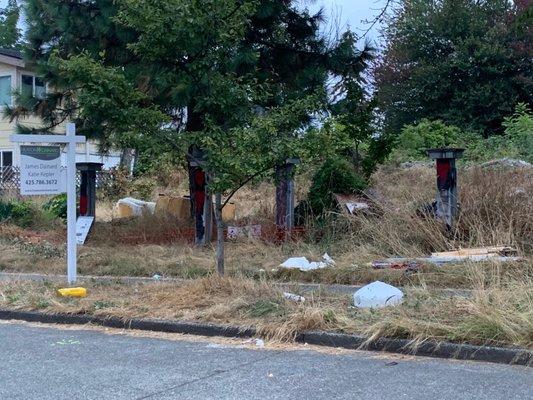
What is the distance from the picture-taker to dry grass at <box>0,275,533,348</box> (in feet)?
23.7

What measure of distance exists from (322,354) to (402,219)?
531 centimetres

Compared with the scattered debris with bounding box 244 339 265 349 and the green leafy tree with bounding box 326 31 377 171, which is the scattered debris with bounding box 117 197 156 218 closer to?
the green leafy tree with bounding box 326 31 377 171

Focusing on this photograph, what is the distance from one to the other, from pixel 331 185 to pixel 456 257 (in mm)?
3961

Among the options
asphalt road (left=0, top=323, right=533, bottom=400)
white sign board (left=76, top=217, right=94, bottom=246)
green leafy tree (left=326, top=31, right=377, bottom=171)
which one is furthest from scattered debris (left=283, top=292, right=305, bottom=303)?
white sign board (left=76, top=217, right=94, bottom=246)

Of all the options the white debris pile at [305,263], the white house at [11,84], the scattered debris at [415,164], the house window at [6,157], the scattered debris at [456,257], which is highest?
the white house at [11,84]

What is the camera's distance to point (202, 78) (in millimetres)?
10320

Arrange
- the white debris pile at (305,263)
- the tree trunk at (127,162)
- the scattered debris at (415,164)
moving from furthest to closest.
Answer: the tree trunk at (127,162), the scattered debris at (415,164), the white debris pile at (305,263)

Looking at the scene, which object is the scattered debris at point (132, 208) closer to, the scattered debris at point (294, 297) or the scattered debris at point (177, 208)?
the scattered debris at point (177, 208)

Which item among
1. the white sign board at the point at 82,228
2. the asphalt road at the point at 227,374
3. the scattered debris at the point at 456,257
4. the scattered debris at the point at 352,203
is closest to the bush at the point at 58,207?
the white sign board at the point at 82,228

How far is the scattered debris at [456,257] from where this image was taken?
1047 centimetres

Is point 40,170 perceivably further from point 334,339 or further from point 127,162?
point 127,162

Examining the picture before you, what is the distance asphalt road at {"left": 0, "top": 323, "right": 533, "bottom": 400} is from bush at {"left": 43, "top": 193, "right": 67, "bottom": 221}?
11.4 meters

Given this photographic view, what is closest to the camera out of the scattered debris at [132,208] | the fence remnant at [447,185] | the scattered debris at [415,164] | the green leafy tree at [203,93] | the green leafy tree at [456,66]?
the green leafy tree at [203,93]

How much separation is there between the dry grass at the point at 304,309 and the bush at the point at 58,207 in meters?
8.72
